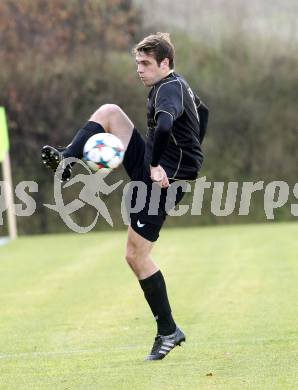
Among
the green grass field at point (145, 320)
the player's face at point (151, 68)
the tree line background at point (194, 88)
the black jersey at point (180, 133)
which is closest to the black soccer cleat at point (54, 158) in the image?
the black jersey at point (180, 133)

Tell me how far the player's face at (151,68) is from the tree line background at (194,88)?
53.5ft

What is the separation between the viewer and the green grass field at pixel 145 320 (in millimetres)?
5527

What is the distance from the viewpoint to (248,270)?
468 inches

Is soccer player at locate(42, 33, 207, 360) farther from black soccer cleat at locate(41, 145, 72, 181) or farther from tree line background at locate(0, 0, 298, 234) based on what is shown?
tree line background at locate(0, 0, 298, 234)

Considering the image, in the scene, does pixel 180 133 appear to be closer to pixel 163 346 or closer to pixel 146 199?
pixel 146 199

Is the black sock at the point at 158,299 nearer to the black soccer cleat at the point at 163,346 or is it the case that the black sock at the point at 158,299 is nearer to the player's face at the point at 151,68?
the black soccer cleat at the point at 163,346

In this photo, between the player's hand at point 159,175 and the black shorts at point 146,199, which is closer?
the player's hand at point 159,175

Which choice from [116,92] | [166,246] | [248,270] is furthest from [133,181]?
[116,92]

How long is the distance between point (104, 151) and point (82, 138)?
279 millimetres

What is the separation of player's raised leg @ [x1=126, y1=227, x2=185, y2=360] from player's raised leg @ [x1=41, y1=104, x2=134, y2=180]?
614 mm

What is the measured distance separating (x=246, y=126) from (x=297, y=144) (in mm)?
1362

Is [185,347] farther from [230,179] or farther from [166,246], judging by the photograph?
[230,179]

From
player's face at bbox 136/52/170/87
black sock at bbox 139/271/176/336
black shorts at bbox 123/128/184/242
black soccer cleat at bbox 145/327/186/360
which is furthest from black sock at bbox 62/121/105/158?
black soccer cleat at bbox 145/327/186/360

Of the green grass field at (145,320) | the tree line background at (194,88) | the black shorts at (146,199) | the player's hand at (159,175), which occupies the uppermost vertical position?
the player's hand at (159,175)
